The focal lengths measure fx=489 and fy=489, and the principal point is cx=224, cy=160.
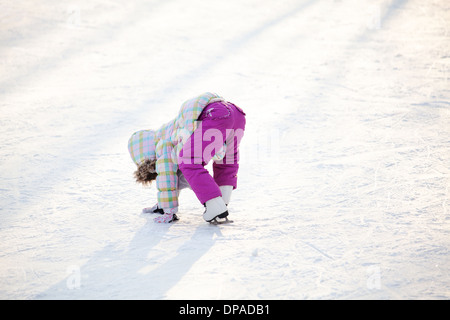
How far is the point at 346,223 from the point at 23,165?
2972mm

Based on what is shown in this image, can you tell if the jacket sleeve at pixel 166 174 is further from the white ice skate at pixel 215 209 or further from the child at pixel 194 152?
the white ice skate at pixel 215 209

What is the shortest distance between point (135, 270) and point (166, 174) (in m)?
0.74

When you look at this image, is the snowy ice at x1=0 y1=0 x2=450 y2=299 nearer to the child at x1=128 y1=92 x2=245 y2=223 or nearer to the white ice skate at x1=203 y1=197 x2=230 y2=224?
the white ice skate at x1=203 y1=197 x2=230 y2=224

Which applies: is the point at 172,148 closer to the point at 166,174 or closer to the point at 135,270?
the point at 166,174

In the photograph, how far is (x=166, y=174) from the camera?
3.17 m

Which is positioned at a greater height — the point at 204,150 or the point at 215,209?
the point at 204,150

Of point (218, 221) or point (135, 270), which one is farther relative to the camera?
point (218, 221)

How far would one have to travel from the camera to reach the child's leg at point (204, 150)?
3.06 metres

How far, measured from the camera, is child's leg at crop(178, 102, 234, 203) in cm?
306

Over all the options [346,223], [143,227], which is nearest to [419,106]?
[346,223]

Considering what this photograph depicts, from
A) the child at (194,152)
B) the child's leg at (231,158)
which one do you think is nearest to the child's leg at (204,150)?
the child at (194,152)

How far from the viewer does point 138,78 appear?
22.9 ft

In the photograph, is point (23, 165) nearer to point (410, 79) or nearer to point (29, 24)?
point (29, 24)

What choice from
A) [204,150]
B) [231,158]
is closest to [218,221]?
[231,158]
